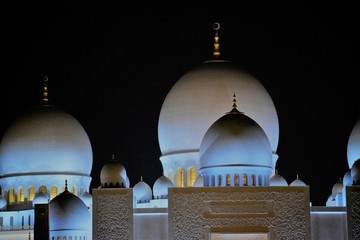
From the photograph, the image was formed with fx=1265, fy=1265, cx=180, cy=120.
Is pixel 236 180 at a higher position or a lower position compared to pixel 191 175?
lower

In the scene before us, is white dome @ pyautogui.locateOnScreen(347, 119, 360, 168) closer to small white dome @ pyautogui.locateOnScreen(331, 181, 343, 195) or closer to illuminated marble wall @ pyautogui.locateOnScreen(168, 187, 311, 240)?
small white dome @ pyautogui.locateOnScreen(331, 181, 343, 195)

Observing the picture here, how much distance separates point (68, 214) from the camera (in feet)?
90.8

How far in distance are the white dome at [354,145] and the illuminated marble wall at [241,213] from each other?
4.20m

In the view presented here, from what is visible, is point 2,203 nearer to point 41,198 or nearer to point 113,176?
point 41,198

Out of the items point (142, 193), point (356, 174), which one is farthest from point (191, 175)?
point (356, 174)

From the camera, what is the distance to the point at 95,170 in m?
33.6

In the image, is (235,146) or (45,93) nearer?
(235,146)

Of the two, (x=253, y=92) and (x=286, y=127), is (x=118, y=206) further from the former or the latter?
(x=286, y=127)

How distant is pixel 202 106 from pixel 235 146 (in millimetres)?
3222

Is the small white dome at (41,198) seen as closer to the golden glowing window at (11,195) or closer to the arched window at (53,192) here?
the arched window at (53,192)

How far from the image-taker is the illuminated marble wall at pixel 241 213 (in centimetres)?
2505

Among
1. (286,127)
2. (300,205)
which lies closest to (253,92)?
(286,127)

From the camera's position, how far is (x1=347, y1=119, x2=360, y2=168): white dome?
2897 centimetres

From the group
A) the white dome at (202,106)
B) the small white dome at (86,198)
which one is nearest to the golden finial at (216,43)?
the white dome at (202,106)
